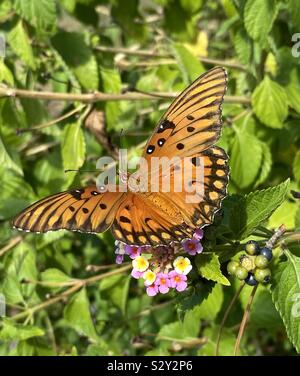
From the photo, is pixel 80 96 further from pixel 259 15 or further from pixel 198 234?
pixel 198 234

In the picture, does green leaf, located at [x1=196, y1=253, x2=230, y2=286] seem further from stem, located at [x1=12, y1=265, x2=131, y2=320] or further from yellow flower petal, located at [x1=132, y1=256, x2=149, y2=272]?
stem, located at [x1=12, y1=265, x2=131, y2=320]

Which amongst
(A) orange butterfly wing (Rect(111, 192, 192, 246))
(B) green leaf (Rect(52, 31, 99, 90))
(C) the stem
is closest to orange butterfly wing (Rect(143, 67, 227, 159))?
(A) orange butterfly wing (Rect(111, 192, 192, 246))

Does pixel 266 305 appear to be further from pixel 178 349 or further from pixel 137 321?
pixel 137 321

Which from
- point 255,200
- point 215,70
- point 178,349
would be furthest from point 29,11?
point 178,349

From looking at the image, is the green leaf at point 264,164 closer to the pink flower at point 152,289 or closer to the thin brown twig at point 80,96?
the thin brown twig at point 80,96

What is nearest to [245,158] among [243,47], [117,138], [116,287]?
[243,47]

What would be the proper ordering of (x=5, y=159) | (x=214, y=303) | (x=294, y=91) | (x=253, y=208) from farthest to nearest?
1. (x=294, y=91)
2. (x=5, y=159)
3. (x=214, y=303)
4. (x=253, y=208)

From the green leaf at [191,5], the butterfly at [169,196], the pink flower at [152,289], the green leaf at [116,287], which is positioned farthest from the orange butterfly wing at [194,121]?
the green leaf at [191,5]
